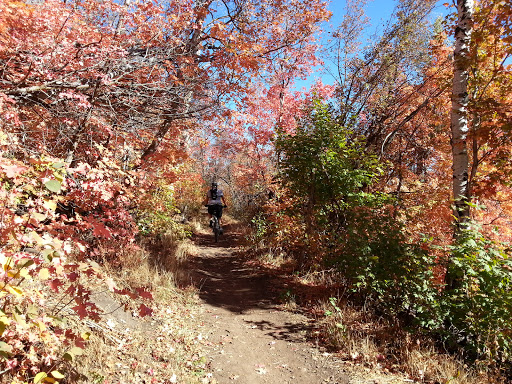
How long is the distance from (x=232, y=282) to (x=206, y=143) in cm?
425

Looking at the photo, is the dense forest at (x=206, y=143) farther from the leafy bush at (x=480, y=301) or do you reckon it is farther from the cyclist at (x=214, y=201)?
the cyclist at (x=214, y=201)

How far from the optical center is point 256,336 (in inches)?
177

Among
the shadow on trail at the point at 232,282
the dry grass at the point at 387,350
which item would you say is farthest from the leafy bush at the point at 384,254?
the shadow on trail at the point at 232,282

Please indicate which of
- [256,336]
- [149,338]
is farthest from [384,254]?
[149,338]

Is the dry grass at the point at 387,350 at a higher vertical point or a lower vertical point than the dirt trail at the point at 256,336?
higher

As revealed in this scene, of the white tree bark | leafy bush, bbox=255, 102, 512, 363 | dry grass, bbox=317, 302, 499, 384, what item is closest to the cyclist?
leafy bush, bbox=255, 102, 512, 363

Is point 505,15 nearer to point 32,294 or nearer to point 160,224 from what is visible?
point 32,294

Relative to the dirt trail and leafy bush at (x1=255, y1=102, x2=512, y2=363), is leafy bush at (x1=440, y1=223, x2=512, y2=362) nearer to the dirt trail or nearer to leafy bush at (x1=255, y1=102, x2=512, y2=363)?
leafy bush at (x1=255, y1=102, x2=512, y2=363)

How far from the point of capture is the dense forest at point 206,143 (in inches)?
106

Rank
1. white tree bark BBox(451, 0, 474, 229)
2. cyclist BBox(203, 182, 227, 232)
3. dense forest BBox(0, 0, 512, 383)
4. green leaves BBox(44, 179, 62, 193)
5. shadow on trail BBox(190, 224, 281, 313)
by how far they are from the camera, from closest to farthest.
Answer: green leaves BBox(44, 179, 62, 193) → dense forest BBox(0, 0, 512, 383) → white tree bark BBox(451, 0, 474, 229) → shadow on trail BBox(190, 224, 281, 313) → cyclist BBox(203, 182, 227, 232)

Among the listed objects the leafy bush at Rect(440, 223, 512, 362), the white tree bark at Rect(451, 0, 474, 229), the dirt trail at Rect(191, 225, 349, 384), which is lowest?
the dirt trail at Rect(191, 225, 349, 384)

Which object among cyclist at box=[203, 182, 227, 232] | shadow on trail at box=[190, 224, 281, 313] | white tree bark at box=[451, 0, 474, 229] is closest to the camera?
white tree bark at box=[451, 0, 474, 229]

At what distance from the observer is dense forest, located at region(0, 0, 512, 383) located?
106 inches

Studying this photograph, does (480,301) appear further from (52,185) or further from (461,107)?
(52,185)
